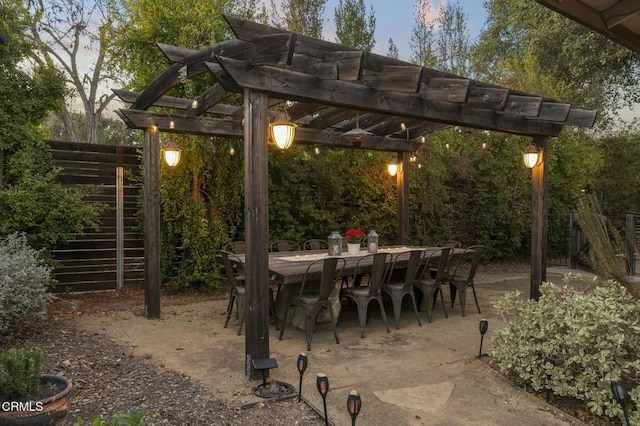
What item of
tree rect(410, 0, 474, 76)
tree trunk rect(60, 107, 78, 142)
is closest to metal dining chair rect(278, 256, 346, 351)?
tree rect(410, 0, 474, 76)

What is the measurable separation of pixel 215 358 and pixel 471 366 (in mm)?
2058

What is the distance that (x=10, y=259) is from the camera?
3848 millimetres

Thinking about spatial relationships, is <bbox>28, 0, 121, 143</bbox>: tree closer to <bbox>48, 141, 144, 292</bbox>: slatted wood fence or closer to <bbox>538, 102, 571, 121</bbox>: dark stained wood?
<bbox>48, 141, 144, 292</bbox>: slatted wood fence

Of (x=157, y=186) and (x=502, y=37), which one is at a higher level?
(x=502, y=37)

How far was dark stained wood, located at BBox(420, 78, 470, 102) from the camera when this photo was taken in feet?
12.3

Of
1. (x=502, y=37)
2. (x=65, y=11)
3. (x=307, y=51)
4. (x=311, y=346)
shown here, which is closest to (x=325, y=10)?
(x=65, y=11)

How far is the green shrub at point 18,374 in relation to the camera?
2135mm

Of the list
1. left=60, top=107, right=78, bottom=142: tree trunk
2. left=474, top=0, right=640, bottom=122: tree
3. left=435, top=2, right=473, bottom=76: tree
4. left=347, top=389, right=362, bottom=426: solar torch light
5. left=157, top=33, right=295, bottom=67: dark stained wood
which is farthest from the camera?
left=60, top=107, right=78, bottom=142: tree trunk

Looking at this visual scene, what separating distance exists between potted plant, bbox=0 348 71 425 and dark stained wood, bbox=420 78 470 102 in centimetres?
342

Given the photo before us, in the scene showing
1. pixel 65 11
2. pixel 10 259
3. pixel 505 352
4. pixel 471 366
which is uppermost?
pixel 65 11

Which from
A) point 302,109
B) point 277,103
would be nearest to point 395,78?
point 277,103

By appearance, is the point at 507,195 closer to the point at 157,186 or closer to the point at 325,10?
the point at 325,10

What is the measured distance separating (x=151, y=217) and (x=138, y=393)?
2.54 m

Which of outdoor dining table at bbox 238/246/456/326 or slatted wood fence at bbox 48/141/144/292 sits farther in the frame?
slatted wood fence at bbox 48/141/144/292
